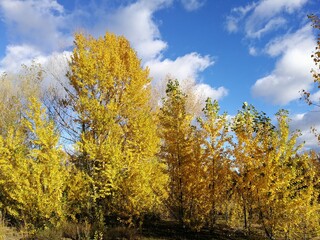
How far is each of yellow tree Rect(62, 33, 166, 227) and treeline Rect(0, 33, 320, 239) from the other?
0.17 ft

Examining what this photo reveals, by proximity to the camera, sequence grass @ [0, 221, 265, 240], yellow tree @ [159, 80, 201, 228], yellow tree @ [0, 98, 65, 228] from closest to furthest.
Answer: yellow tree @ [0, 98, 65, 228]
grass @ [0, 221, 265, 240]
yellow tree @ [159, 80, 201, 228]

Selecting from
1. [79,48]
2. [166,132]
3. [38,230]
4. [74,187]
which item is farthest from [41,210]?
[79,48]

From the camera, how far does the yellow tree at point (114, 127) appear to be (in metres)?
11.4

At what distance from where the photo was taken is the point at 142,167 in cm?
1112

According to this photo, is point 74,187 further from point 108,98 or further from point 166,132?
point 108,98

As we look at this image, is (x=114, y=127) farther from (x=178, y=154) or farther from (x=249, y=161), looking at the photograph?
(x=249, y=161)

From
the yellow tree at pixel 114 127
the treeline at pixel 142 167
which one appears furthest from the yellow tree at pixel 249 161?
the yellow tree at pixel 114 127

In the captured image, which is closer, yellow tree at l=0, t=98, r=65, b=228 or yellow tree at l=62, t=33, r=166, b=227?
yellow tree at l=0, t=98, r=65, b=228

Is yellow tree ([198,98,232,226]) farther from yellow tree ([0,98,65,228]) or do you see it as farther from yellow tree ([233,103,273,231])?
yellow tree ([0,98,65,228])

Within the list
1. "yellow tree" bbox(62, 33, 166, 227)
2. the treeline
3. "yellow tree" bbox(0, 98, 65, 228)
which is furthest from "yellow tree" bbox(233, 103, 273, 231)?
"yellow tree" bbox(0, 98, 65, 228)

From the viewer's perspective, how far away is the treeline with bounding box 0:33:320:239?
1043cm

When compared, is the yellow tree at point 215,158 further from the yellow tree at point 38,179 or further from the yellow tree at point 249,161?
the yellow tree at point 38,179

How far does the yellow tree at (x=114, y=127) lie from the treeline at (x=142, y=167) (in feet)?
0.17

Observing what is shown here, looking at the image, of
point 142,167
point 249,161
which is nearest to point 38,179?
point 142,167
